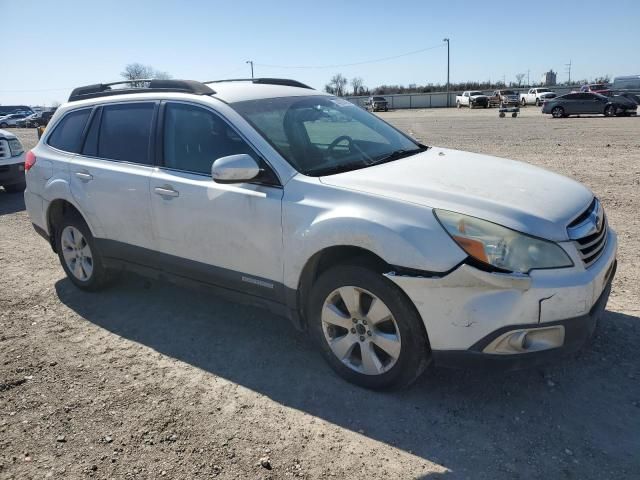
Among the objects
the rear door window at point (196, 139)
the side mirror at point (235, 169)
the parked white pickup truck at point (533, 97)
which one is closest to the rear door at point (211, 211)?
the rear door window at point (196, 139)

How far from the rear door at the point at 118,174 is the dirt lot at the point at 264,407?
30.2 inches

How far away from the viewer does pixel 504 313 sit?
271 cm

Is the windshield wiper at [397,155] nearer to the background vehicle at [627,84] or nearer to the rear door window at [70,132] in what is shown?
the rear door window at [70,132]

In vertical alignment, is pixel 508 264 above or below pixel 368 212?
below

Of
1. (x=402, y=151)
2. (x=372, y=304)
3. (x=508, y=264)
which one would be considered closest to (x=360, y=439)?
(x=372, y=304)

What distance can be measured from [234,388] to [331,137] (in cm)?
198

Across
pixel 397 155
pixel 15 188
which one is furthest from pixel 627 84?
pixel 397 155

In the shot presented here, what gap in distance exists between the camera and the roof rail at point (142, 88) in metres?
4.10

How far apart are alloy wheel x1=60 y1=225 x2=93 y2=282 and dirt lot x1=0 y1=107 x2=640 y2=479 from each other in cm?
46

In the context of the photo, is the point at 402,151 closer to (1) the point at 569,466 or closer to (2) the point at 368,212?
(2) the point at 368,212

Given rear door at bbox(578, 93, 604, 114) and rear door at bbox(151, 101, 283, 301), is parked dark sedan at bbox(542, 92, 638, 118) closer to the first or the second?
rear door at bbox(578, 93, 604, 114)

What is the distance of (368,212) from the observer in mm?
3049

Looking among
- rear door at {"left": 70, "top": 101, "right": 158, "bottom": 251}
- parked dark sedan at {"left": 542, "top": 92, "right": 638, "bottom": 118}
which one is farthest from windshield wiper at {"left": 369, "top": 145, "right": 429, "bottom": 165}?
parked dark sedan at {"left": 542, "top": 92, "right": 638, "bottom": 118}

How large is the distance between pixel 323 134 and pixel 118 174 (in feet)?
5.58
